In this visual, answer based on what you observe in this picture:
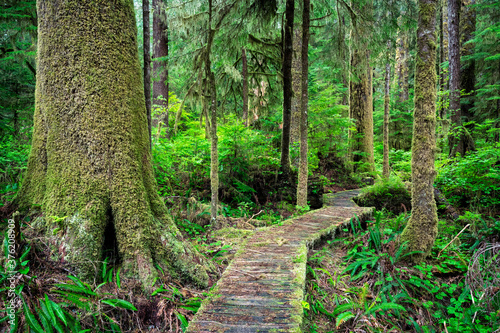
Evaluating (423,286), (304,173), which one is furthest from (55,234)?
(304,173)

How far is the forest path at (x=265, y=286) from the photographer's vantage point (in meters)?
2.35

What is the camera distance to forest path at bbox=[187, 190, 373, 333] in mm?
2346

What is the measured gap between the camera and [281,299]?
2711 millimetres

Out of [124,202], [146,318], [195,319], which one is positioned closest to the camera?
[195,319]

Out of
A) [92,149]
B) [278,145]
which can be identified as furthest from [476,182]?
[92,149]

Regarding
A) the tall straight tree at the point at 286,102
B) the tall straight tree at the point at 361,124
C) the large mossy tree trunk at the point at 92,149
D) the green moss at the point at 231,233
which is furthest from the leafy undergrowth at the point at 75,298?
the tall straight tree at the point at 361,124

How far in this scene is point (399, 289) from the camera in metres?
3.66

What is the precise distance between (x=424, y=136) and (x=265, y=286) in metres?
2.98

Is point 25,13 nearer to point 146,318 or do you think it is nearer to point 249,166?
point 249,166

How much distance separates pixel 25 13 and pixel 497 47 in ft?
58.9

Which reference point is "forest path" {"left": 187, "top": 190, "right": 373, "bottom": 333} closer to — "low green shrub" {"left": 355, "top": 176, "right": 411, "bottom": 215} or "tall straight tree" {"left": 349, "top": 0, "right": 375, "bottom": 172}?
"low green shrub" {"left": 355, "top": 176, "right": 411, "bottom": 215}

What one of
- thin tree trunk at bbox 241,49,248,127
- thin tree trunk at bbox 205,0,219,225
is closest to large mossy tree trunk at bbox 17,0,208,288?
thin tree trunk at bbox 205,0,219,225

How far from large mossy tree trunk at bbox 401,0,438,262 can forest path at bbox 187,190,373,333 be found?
1.55m

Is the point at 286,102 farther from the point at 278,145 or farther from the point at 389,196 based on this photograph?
the point at 389,196
